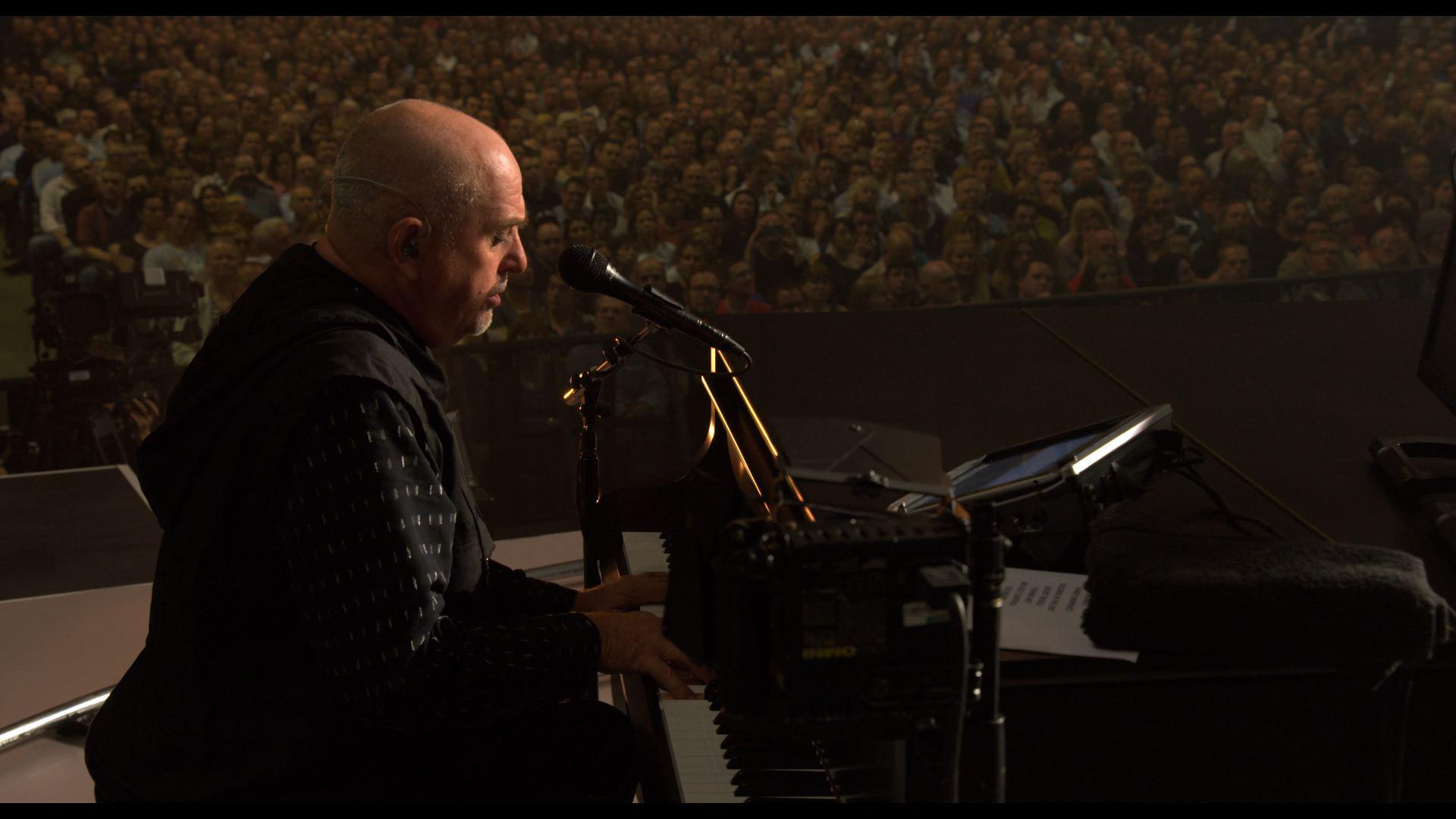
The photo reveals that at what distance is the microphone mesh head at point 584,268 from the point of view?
1.69m

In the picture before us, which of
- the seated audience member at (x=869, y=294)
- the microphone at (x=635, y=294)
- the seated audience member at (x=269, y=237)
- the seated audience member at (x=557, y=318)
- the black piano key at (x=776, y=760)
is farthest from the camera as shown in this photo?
the seated audience member at (x=869, y=294)

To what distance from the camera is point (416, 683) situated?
145 centimetres

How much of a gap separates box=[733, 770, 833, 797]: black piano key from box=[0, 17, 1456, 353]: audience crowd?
4.29m

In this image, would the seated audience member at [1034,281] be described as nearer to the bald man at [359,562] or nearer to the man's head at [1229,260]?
the man's head at [1229,260]

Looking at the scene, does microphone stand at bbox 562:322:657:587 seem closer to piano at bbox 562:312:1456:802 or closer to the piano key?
the piano key

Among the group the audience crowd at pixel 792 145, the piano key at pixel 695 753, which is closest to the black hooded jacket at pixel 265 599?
the piano key at pixel 695 753

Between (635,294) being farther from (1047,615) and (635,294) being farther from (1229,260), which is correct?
(1229,260)

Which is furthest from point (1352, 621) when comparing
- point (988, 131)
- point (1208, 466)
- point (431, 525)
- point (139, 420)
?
point (988, 131)

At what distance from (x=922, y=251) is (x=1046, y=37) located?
1.44 metres

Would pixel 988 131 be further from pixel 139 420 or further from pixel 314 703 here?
pixel 314 703

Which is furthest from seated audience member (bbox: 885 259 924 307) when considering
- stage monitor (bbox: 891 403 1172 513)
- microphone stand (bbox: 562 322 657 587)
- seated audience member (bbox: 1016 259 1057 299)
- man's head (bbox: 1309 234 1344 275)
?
stage monitor (bbox: 891 403 1172 513)

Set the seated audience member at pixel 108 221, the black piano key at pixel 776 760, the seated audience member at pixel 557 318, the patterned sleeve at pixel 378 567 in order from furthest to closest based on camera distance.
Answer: the seated audience member at pixel 557 318
the seated audience member at pixel 108 221
the black piano key at pixel 776 760
the patterned sleeve at pixel 378 567

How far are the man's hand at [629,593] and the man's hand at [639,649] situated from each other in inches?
9.6

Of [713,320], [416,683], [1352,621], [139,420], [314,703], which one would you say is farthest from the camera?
[139,420]
